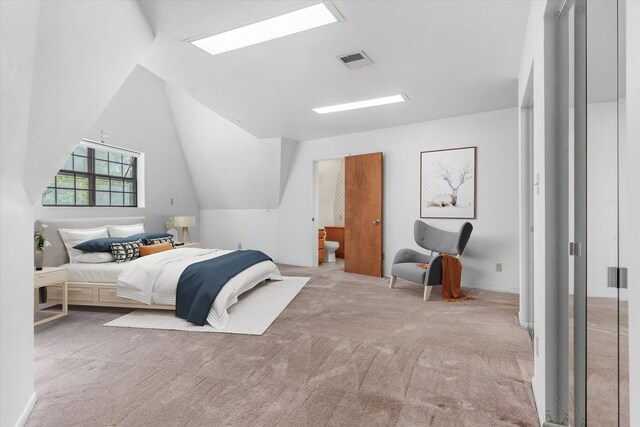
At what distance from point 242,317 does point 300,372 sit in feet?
4.35

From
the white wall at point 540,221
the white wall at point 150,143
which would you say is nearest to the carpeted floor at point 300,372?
the white wall at point 540,221

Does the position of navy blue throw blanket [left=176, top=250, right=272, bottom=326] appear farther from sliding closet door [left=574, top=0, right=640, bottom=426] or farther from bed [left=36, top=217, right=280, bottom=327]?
sliding closet door [left=574, top=0, right=640, bottom=426]

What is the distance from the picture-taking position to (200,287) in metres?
3.41

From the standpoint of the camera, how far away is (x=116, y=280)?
3.76m

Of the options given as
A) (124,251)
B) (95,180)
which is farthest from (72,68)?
(95,180)

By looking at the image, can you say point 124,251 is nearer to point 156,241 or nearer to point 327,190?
point 156,241

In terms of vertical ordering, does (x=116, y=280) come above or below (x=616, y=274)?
below

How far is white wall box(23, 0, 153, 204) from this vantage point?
1746 mm

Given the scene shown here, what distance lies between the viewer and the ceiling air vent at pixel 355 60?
309 cm

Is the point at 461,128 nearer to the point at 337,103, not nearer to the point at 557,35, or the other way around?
the point at 337,103

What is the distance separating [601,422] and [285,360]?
6.01ft

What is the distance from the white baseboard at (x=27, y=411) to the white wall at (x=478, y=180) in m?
4.58

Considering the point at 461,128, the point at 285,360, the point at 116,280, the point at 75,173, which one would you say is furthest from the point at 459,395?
the point at 75,173

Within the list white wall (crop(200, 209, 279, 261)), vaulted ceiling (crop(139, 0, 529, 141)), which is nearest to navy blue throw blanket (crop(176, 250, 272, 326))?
vaulted ceiling (crop(139, 0, 529, 141))
